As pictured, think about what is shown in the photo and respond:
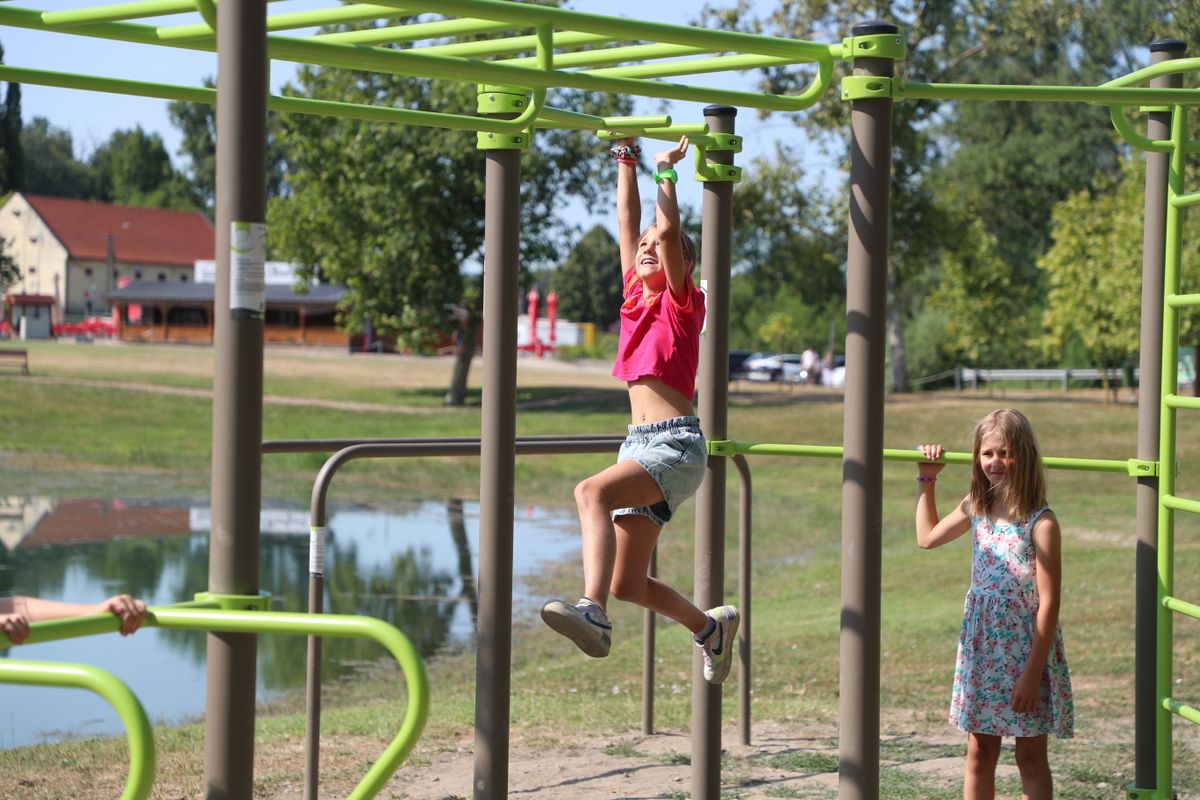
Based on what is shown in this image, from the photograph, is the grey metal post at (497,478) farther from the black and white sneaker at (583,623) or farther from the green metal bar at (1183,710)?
the green metal bar at (1183,710)

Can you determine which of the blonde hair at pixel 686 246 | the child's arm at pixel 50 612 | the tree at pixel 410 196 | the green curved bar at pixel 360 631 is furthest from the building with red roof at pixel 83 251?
the green curved bar at pixel 360 631

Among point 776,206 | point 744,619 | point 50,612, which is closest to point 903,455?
point 744,619

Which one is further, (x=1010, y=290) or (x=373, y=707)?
(x=1010, y=290)

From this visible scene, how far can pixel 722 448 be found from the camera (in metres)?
4.29

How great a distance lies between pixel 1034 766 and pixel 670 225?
5.93 feet

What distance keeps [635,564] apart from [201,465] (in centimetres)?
1892

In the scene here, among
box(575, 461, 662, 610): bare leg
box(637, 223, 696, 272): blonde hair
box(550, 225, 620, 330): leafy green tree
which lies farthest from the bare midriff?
box(550, 225, 620, 330): leafy green tree

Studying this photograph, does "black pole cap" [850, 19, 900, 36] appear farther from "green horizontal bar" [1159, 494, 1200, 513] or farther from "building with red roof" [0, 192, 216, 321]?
"building with red roof" [0, 192, 216, 321]

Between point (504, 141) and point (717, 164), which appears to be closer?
point (504, 141)

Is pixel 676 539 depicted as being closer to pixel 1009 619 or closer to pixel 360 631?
pixel 1009 619

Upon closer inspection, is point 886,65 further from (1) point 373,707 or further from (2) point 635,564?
(1) point 373,707

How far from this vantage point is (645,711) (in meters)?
5.94

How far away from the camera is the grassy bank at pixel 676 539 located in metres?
6.15

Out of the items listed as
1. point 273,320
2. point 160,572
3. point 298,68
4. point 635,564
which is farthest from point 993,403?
point 273,320
